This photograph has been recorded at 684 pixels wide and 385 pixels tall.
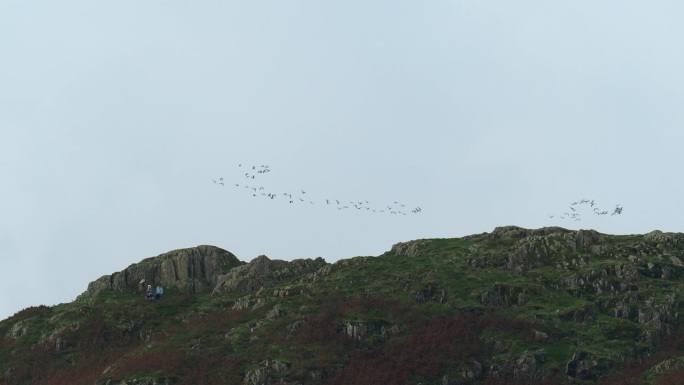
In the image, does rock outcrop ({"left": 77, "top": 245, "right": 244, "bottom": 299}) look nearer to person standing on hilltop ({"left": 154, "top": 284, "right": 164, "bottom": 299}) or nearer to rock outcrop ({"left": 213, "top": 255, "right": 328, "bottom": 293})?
rock outcrop ({"left": 213, "top": 255, "right": 328, "bottom": 293})

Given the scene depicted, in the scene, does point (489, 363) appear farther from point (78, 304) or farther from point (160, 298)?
point (78, 304)

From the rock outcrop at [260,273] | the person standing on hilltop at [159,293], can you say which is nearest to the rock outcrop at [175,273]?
the rock outcrop at [260,273]

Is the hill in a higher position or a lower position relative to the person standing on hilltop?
lower

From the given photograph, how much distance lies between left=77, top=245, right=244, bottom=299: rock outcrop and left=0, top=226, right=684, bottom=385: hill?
0.13m

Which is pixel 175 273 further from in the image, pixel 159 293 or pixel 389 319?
pixel 389 319

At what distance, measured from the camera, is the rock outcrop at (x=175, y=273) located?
3989 inches

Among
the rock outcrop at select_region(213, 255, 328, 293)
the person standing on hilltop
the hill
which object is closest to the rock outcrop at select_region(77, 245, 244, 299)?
the hill

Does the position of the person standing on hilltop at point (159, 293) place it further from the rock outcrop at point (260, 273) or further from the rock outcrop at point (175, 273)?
the rock outcrop at point (260, 273)

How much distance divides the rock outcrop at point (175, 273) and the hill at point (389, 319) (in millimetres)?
129

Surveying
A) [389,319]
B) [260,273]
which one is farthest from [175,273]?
[389,319]

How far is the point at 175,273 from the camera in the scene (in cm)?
10200

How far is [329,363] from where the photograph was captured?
78.9 m

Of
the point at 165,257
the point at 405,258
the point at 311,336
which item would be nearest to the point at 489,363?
the point at 311,336

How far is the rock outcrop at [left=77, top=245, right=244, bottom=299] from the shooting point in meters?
101
